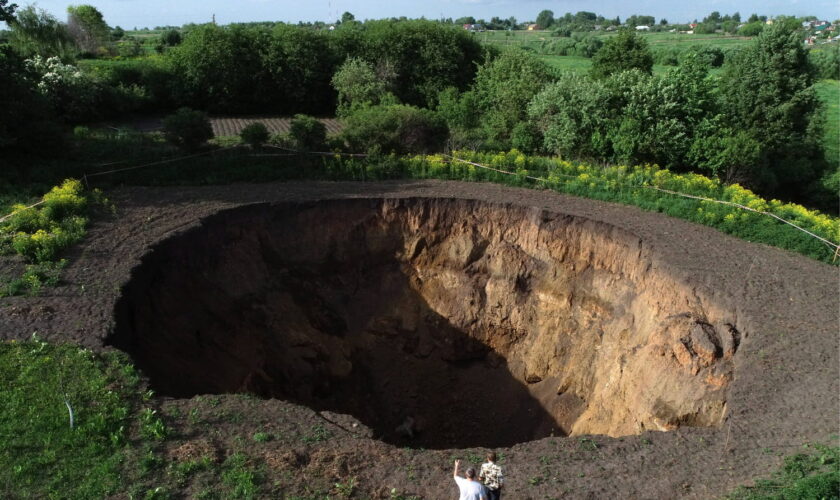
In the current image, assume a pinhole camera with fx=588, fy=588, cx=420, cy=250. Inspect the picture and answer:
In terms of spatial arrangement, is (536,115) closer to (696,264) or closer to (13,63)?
(696,264)

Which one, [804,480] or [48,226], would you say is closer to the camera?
[804,480]

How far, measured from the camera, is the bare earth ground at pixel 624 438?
27.7ft

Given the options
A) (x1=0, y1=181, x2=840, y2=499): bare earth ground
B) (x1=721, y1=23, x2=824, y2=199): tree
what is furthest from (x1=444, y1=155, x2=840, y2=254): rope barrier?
(x1=721, y1=23, x2=824, y2=199): tree

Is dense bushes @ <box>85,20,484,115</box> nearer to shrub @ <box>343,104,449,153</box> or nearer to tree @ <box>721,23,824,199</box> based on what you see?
shrub @ <box>343,104,449,153</box>

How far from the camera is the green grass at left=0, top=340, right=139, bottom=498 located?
26.1 ft

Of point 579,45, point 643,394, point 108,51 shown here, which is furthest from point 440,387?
point 579,45

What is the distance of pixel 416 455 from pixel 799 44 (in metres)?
30.0

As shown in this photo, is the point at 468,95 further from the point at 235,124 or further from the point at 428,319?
the point at 428,319

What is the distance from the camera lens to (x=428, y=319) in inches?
708

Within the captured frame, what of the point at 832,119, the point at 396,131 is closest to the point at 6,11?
the point at 396,131

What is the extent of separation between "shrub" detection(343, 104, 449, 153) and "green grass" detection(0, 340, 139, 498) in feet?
44.8

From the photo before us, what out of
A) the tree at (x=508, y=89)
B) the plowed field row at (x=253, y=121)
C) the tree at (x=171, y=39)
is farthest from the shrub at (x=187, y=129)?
the tree at (x=171, y=39)

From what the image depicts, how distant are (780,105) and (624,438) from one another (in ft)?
85.7

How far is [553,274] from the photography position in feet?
54.9
